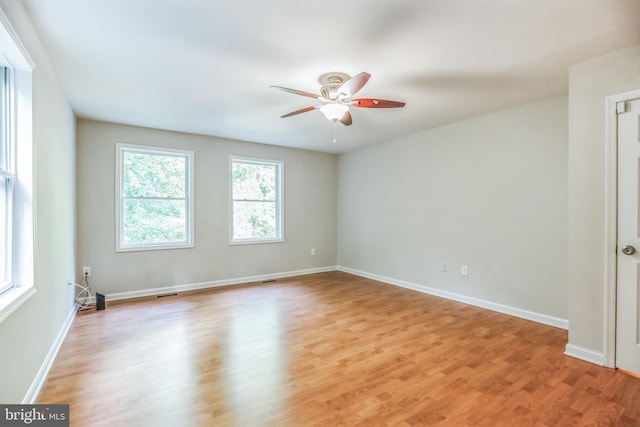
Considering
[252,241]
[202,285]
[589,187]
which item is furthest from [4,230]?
[589,187]

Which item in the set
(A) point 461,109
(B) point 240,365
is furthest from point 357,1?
(B) point 240,365

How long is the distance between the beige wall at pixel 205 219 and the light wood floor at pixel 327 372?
82cm

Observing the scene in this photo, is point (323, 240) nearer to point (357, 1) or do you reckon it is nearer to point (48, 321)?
point (48, 321)

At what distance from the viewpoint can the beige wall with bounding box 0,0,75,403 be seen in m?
1.71

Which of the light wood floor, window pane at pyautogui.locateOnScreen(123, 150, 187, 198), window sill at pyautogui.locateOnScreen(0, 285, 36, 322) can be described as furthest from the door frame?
window pane at pyautogui.locateOnScreen(123, 150, 187, 198)

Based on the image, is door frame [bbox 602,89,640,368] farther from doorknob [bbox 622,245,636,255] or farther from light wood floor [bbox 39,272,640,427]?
light wood floor [bbox 39,272,640,427]

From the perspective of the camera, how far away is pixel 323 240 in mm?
6254

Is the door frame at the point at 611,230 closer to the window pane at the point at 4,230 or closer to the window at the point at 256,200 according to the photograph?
the window pane at the point at 4,230

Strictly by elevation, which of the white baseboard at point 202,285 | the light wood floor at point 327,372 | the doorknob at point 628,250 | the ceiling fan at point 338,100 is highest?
the ceiling fan at point 338,100

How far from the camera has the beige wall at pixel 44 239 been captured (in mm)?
1709

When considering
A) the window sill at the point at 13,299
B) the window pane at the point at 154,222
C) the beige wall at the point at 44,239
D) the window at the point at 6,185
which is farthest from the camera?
the window pane at the point at 154,222

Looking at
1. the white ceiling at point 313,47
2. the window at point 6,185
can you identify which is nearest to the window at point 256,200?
the white ceiling at point 313,47

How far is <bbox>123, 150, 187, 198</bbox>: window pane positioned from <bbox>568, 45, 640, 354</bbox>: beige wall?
483 cm

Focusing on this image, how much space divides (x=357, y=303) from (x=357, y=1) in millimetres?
3380
